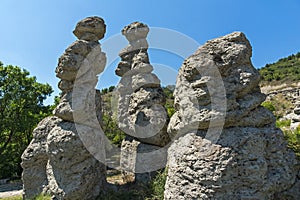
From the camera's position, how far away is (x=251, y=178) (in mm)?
4117

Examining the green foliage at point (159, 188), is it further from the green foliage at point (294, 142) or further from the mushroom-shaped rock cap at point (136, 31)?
the mushroom-shaped rock cap at point (136, 31)

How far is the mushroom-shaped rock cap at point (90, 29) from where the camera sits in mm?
8391

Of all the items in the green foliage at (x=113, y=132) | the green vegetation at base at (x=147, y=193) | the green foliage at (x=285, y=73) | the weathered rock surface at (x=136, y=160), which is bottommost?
the green vegetation at base at (x=147, y=193)

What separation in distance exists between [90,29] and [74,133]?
347 cm

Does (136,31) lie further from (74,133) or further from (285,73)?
(285,73)

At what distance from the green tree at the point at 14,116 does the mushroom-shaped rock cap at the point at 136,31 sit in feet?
32.4

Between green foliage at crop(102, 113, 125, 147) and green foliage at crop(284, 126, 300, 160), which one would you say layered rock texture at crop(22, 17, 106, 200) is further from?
green foliage at crop(102, 113, 125, 147)

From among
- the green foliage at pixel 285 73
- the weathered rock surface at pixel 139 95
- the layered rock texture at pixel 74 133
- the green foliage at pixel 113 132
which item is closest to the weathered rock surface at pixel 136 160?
the weathered rock surface at pixel 139 95

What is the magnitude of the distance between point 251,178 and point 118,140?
11.4 metres

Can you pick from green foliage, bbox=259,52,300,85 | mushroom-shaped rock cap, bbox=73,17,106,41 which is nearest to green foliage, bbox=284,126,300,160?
mushroom-shaped rock cap, bbox=73,17,106,41

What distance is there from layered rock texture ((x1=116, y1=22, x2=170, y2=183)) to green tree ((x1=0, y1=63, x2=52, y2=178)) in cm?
968

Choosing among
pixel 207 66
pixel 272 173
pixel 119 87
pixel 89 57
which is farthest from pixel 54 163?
pixel 272 173

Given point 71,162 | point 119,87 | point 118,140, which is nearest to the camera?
point 71,162

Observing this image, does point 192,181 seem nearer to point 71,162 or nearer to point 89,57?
point 71,162
